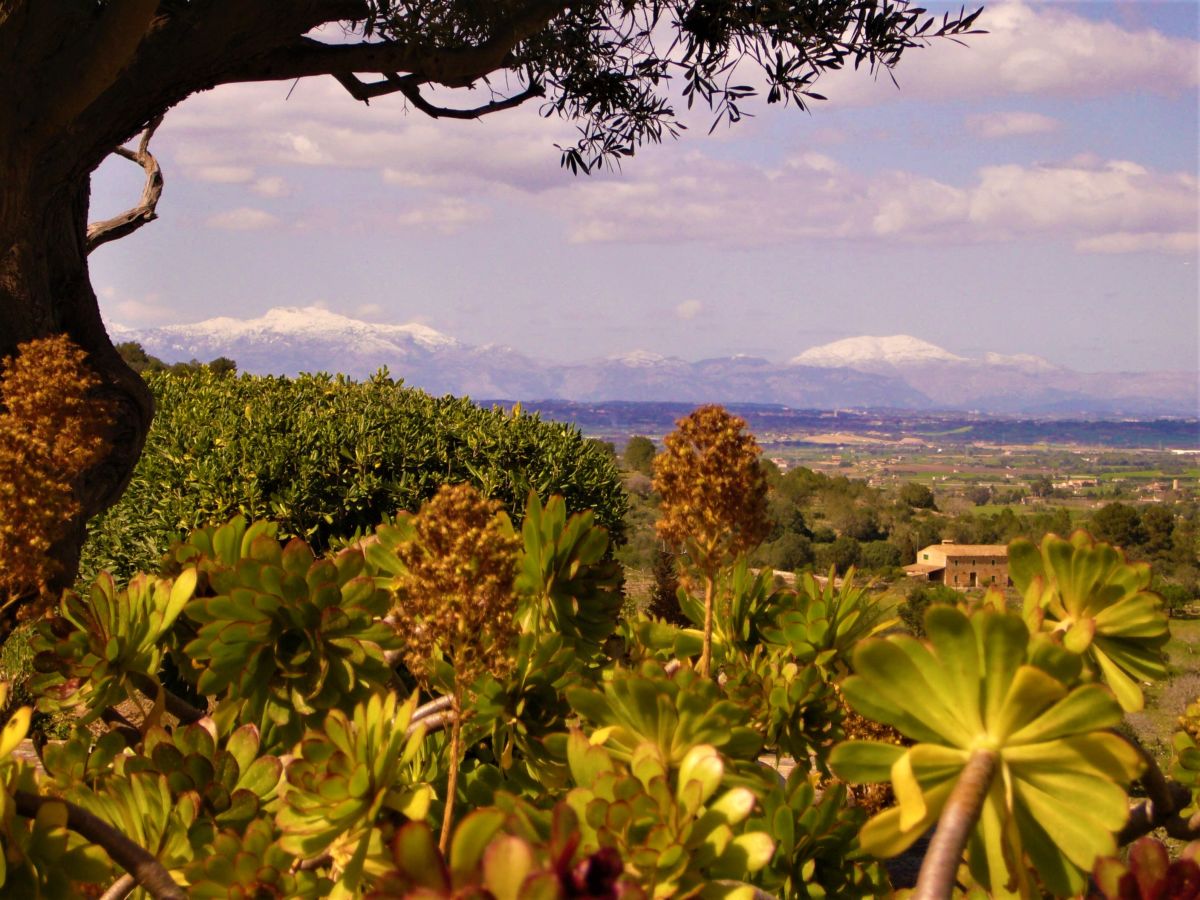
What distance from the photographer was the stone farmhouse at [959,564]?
107ft

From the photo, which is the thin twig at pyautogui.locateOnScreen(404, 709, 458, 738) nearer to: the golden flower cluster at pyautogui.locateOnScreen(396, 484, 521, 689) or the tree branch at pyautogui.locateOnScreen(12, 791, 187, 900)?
the golden flower cluster at pyautogui.locateOnScreen(396, 484, 521, 689)

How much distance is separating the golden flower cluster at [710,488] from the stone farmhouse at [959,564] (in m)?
30.0

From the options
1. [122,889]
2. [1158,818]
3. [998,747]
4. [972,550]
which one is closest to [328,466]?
[122,889]

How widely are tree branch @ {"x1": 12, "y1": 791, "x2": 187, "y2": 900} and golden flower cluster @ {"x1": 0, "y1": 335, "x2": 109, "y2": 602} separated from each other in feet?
2.84

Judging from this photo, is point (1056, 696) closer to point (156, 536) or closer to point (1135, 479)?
point (156, 536)

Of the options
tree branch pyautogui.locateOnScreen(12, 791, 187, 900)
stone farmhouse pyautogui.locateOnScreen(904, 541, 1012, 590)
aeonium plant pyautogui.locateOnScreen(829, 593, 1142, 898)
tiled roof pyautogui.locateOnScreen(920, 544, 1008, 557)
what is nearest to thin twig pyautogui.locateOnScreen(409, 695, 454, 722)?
tree branch pyautogui.locateOnScreen(12, 791, 187, 900)

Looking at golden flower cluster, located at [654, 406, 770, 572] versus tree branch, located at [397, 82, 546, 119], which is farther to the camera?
tree branch, located at [397, 82, 546, 119]

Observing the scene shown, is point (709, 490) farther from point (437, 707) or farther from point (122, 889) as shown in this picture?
point (122, 889)

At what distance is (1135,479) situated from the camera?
97.8 meters

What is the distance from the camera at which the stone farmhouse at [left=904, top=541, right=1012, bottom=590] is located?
1280 inches

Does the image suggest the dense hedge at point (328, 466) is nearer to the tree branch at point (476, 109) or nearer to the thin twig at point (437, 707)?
the tree branch at point (476, 109)

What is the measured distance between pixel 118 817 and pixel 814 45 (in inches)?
263

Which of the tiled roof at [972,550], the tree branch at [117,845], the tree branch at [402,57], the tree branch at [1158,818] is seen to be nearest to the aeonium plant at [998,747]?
the tree branch at [1158,818]

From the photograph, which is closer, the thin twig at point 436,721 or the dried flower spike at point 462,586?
the dried flower spike at point 462,586
